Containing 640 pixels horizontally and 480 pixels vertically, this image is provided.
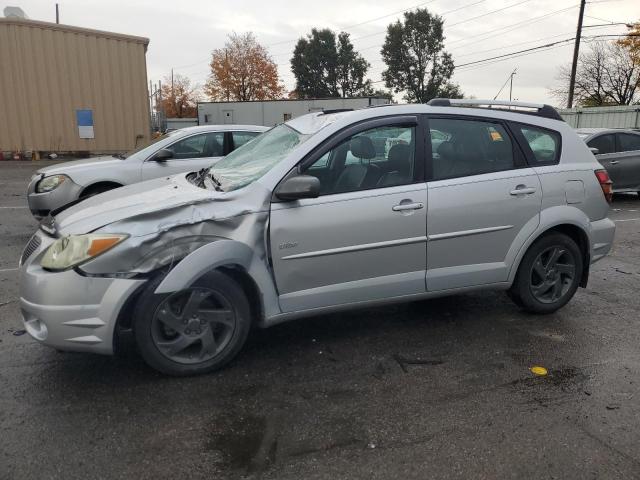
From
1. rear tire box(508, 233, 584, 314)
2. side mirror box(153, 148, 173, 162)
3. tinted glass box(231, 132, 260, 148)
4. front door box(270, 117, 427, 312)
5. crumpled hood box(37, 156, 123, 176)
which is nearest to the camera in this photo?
front door box(270, 117, 427, 312)

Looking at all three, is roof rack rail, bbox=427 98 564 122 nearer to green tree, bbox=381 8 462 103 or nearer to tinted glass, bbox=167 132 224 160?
tinted glass, bbox=167 132 224 160

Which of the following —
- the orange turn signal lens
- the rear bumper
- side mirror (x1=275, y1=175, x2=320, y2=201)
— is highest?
side mirror (x1=275, y1=175, x2=320, y2=201)

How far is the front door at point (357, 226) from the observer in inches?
134

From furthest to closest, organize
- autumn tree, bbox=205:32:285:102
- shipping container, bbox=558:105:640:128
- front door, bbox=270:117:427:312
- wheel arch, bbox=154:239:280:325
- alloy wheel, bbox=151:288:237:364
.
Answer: autumn tree, bbox=205:32:285:102, shipping container, bbox=558:105:640:128, front door, bbox=270:117:427:312, alloy wheel, bbox=151:288:237:364, wheel arch, bbox=154:239:280:325

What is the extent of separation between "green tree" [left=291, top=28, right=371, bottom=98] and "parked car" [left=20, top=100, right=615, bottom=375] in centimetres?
5703

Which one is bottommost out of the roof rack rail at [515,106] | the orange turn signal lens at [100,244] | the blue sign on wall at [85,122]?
the orange turn signal lens at [100,244]

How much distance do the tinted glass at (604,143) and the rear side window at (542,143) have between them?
7253mm

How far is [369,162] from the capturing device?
3.81 m

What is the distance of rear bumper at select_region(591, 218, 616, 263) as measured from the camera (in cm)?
435

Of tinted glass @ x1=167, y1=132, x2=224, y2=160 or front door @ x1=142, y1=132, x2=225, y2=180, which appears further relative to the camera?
tinted glass @ x1=167, y1=132, x2=224, y2=160

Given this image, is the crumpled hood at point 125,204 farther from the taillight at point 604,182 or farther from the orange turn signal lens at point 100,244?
the taillight at point 604,182

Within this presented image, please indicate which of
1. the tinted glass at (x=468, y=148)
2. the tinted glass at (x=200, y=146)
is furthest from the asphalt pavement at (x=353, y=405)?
the tinted glass at (x=200, y=146)

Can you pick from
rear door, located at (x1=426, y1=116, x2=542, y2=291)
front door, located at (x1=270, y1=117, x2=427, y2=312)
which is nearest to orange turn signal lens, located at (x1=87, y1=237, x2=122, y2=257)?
front door, located at (x1=270, y1=117, x2=427, y2=312)

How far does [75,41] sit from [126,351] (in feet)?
56.3
